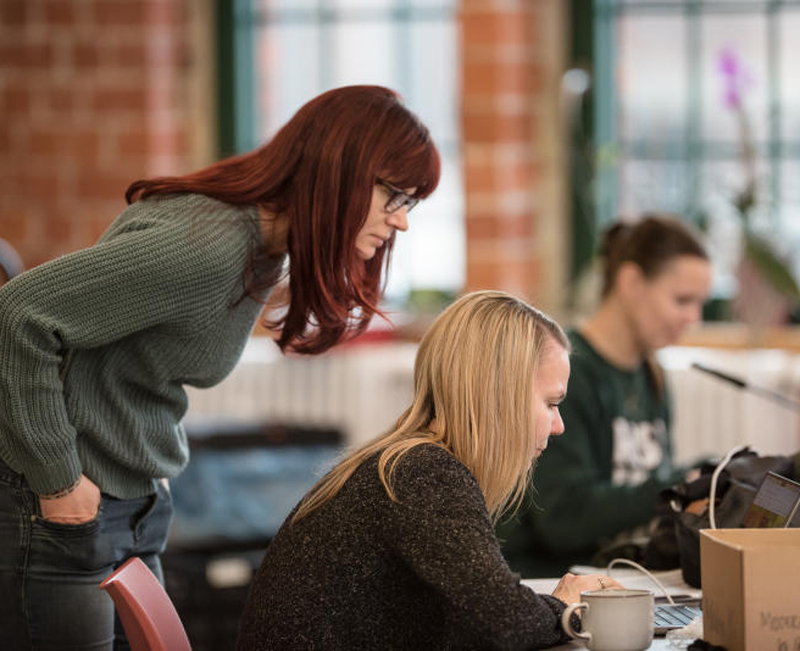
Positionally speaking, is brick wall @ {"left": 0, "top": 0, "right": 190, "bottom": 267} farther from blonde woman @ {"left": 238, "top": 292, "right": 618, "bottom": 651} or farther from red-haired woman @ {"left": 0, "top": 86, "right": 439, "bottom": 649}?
blonde woman @ {"left": 238, "top": 292, "right": 618, "bottom": 651}

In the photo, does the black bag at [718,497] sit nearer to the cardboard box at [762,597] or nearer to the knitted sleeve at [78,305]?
the cardboard box at [762,597]

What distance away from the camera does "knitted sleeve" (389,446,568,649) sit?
1482 millimetres

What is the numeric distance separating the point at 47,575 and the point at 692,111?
10.6 ft

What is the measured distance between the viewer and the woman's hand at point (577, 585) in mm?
1657

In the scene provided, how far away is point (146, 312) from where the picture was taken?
174cm

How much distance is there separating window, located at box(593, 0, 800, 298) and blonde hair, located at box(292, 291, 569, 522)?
2721mm

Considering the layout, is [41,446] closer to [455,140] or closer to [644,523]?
[644,523]

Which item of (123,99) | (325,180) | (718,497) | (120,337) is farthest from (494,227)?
(120,337)

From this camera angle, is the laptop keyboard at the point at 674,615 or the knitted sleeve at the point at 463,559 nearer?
the knitted sleeve at the point at 463,559

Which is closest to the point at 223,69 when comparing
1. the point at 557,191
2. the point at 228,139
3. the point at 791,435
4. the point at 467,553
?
the point at 228,139

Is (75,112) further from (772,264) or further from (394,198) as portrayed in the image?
(394,198)

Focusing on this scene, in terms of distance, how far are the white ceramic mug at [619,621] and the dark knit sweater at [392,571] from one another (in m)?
0.06

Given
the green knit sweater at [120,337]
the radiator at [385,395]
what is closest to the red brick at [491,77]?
the radiator at [385,395]

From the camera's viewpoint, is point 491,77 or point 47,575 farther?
point 491,77
